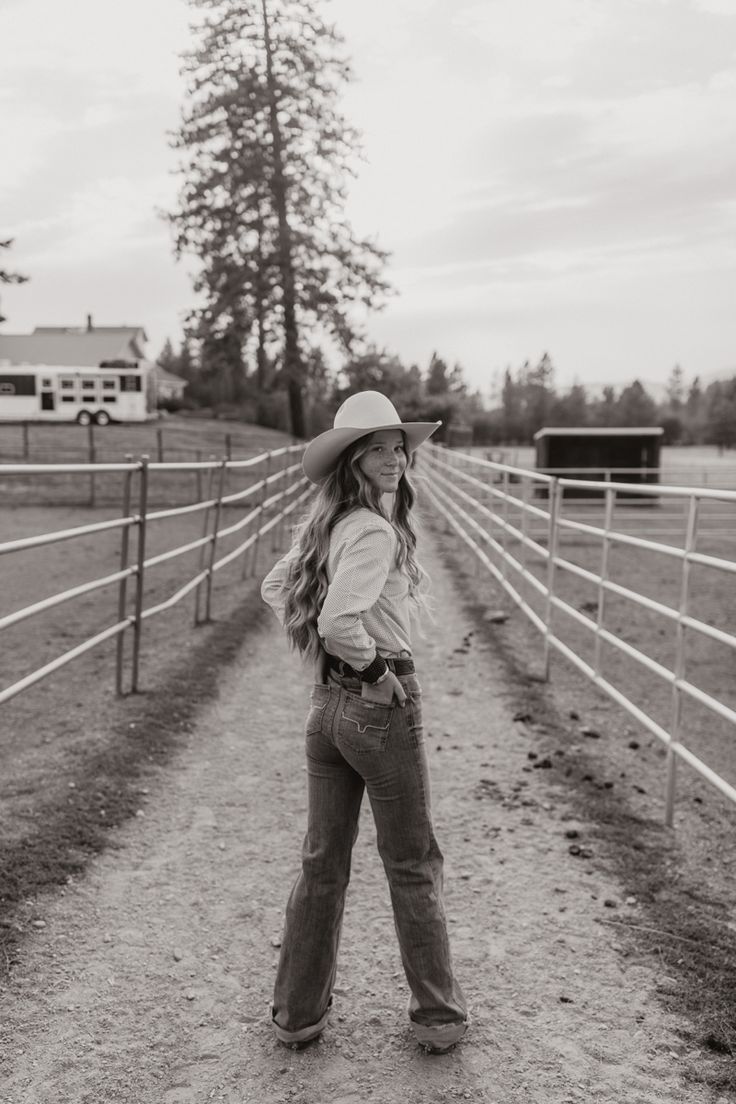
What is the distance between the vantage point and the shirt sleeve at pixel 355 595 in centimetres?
250

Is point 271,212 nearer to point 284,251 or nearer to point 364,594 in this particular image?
point 284,251

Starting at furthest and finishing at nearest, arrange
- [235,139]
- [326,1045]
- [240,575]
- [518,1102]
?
[235,139] < [240,575] < [326,1045] < [518,1102]

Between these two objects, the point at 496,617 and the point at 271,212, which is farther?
the point at 271,212

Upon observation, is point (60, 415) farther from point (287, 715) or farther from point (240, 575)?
point (287, 715)

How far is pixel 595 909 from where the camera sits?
11.8 ft

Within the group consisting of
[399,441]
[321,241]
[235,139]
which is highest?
[235,139]

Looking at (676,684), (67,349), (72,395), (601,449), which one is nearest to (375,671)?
(676,684)

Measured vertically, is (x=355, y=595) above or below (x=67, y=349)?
below

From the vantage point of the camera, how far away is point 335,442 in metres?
2.64

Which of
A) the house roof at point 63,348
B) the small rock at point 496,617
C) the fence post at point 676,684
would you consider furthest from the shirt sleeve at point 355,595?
the house roof at point 63,348

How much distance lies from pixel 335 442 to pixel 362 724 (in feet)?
2.35

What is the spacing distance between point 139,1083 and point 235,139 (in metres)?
30.8

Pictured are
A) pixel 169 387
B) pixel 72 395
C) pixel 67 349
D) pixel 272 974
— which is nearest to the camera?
pixel 272 974

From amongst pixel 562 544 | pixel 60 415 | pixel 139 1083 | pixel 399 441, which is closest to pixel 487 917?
pixel 139 1083
